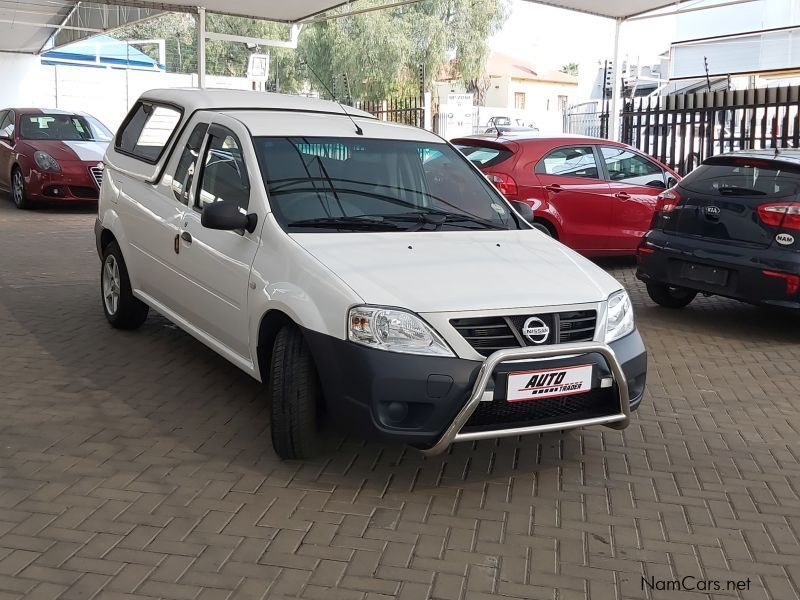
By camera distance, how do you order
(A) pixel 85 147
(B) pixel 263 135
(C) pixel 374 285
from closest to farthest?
(C) pixel 374 285 < (B) pixel 263 135 < (A) pixel 85 147

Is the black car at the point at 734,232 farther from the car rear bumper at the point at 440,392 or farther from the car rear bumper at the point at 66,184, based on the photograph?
the car rear bumper at the point at 66,184

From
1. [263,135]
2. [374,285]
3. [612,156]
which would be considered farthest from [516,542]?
[612,156]

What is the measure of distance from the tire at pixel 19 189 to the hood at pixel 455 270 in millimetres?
12322

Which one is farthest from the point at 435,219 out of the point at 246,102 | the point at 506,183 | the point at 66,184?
the point at 66,184

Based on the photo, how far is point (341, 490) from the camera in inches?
168

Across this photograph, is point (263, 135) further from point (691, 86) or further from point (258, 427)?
point (691, 86)

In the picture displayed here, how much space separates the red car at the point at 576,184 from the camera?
10023mm

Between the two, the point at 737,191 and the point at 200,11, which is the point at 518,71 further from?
the point at 737,191

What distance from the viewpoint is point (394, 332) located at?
4.04 m

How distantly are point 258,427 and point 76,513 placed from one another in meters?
1.31

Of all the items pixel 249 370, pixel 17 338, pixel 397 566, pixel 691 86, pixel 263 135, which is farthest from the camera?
pixel 691 86

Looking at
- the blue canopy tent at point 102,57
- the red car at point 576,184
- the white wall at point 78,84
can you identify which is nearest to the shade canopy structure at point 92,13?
the white wall at point 78,84

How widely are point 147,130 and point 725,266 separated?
180 inches

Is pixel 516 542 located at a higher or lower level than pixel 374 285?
lower
